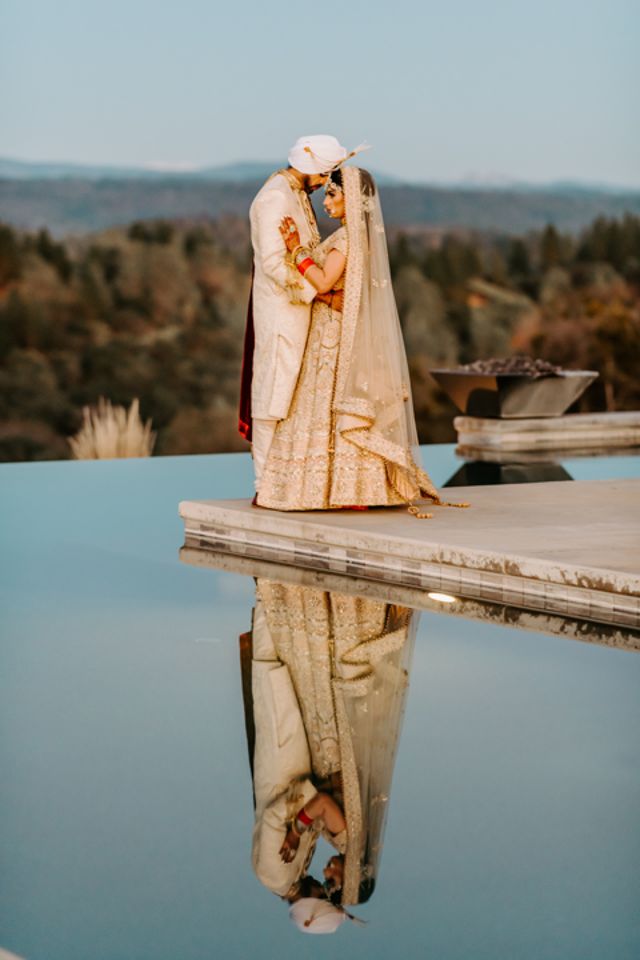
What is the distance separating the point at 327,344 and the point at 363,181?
25.0 inches

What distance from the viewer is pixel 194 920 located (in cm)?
220

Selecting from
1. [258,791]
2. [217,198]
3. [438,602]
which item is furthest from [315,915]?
[217,198]

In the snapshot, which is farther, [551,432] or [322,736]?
[551,432]

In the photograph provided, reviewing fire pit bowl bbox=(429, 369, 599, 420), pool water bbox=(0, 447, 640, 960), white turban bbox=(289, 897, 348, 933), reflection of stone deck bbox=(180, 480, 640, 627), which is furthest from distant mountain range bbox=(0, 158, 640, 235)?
white turban bbox=(289, 897, 348, 933)

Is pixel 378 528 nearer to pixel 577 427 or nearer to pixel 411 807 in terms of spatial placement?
pixel 411 807

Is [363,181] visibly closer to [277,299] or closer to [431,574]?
[277,299]

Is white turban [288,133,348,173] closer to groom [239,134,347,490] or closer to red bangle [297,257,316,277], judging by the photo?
groom [239,134,347,490]

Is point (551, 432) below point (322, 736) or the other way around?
below

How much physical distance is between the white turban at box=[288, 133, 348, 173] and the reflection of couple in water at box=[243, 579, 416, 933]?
1.69 metres

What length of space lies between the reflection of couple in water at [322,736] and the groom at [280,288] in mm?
1082

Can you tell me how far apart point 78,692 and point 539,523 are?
238 cm

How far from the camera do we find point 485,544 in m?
4.99

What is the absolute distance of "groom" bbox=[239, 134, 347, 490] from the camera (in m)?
5.52

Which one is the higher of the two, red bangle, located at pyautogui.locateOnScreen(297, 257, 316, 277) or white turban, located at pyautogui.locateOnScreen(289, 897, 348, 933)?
red bangle, located at pyautogui.locateOnScreen(297, 257, 316, 277)
